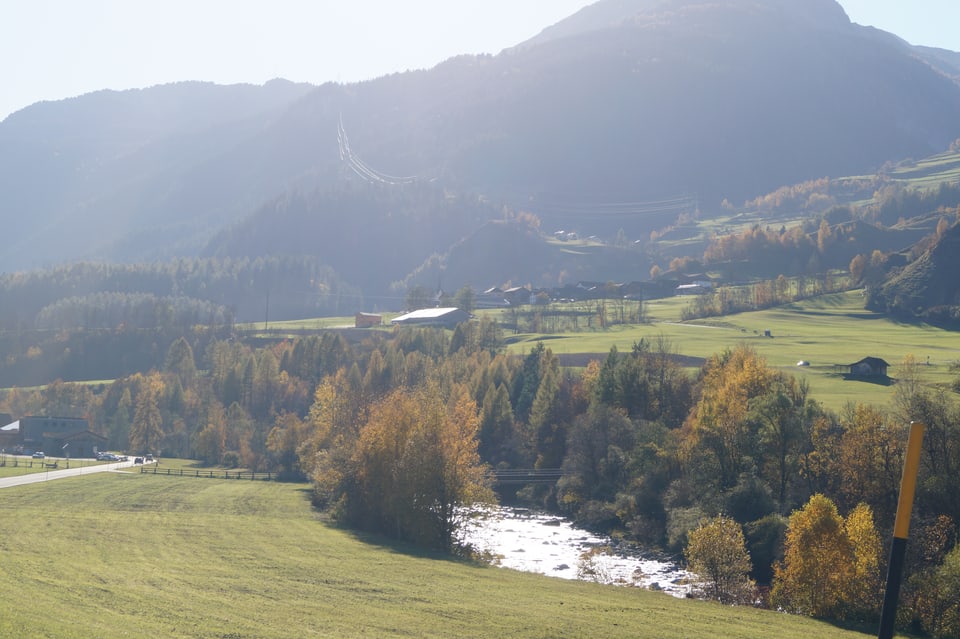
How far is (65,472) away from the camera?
96000 mm

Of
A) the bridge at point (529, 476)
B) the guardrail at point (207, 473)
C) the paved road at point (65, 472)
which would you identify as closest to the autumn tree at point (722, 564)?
the bridge at point (529, 476)

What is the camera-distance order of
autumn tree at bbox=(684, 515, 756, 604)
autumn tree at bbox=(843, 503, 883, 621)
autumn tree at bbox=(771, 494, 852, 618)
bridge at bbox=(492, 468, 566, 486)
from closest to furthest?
1. autumn tree at bbox=(843, 503, 883, 621)
2. autumn tree at bbox=(771, 494, 852, 618)
3. autumn tree at bbox=(684, 515, 756, 604)
4. bridge at bbox=(492, 468, 566, 486)

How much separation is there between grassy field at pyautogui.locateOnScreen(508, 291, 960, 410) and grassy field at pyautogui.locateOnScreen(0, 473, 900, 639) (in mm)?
48358

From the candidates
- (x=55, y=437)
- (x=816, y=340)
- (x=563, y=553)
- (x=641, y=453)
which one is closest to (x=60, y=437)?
(x=55, y=437)

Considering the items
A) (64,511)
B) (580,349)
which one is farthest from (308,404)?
(64,511)

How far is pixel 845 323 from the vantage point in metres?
156

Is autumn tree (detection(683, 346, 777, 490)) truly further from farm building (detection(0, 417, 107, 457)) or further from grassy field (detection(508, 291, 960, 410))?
farm building (detection(0, 417, 107, 457))

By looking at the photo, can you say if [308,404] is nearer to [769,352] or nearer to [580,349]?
[580,349]

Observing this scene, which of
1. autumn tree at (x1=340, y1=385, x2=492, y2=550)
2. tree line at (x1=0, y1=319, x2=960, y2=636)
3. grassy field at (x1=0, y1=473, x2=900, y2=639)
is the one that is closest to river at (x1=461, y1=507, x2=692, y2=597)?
tree line at (x1=0, y1=319, x2=960, y2=636)

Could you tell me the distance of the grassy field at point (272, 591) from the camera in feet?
116

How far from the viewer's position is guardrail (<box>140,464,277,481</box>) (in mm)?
103250

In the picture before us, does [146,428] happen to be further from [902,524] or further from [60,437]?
[902,524]

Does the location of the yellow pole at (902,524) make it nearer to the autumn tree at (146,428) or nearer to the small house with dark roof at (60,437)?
the small house with dark roof at (60,437)

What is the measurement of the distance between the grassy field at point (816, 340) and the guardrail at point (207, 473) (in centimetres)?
5126
